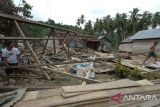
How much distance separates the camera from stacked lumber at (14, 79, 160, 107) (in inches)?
165

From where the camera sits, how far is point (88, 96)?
4.41 meters

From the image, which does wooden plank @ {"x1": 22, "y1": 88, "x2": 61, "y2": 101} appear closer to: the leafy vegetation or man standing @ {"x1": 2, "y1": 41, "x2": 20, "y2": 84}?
man standing @ {"x1": 2, "y1": 41, "x2": 20, "y2": 84}

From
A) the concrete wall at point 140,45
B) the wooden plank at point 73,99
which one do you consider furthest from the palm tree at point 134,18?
the wooden plank at point 73,99

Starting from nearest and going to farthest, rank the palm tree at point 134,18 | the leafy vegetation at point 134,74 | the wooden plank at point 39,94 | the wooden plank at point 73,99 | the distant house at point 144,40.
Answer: the wooden plank at point 73,99 → the wooden plank at point 39,94 → the leafy vegetation at point 134,74 → the distant house at point 144,40 → the palm tree at point 134,18

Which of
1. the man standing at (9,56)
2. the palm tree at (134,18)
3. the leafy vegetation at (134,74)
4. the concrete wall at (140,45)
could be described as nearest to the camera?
the man standing at (9,56)

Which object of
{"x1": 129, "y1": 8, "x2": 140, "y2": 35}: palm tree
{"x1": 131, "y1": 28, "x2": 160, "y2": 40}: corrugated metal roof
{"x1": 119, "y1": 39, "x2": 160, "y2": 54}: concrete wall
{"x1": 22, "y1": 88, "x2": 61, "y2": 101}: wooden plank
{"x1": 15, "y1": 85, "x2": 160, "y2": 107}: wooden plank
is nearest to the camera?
{"x1": 15, "y1": 85, "x2": 160, "y2": 107}: wooden plank

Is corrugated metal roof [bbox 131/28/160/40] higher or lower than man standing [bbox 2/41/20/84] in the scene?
higher

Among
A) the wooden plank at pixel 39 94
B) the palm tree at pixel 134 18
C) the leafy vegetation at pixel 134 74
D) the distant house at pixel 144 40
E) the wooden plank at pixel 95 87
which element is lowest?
the leafy vegetation at pixel 134 74

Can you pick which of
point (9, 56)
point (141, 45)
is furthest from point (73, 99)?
point (141, 45)

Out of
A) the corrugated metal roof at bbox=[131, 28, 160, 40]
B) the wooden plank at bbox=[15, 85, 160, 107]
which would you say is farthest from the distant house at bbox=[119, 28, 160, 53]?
the wooden plank at bbox=[15, 85, 160, 107]

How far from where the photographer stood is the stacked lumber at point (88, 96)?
13.7 feet

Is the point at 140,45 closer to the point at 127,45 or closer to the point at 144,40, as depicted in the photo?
the point at 144,40

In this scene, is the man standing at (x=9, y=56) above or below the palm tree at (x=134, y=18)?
below

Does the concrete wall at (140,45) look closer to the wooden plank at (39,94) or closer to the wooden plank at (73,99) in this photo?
the wooden plank at (73,99)
